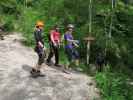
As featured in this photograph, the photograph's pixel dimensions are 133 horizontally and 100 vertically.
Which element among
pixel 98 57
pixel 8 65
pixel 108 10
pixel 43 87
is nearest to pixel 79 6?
pixel 108 10

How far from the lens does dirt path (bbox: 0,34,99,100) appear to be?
10844 mm

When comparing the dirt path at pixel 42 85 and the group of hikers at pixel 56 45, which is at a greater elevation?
the group of hikers at pixel 56 45

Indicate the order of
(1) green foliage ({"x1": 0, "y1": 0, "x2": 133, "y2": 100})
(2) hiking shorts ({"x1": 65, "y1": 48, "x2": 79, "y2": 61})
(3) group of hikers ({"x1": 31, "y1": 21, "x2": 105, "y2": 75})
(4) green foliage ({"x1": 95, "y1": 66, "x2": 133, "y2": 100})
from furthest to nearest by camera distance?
(1) green foliage ({"x1": 0, "y1": 0, "x2": 133, "y2": 100}), (2) hiking shorts ({"x1": 65, "y1": 48, "x2": 79, "y2": 61}), (3) group of hikers ({"x1": 31, "y1": 21, "x2": 105, "y2": 75}), (4) green foliage ({"x1": 95, "y1": 66, "x2": 133, "y2": 100})

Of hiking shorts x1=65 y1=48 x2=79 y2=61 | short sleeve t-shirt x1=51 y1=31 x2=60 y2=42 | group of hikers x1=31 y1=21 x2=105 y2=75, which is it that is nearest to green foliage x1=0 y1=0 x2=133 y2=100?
group of hikers x1=31 y1=21 x2=105 y2=75

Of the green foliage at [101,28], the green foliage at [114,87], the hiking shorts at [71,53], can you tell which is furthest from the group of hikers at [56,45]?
the green foliage at [114,87]

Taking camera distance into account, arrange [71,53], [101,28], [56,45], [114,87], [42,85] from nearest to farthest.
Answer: [42,85] → [114,87] → [71,53] → [56,45] → [101,28]

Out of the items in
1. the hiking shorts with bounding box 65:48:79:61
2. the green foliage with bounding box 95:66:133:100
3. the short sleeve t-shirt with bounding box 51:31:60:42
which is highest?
the short sleeve t-shirt with bounding box 51:31:60:42

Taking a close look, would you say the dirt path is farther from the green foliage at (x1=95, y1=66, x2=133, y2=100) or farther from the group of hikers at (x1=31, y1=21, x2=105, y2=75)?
the group of hikers at (x1=31, y1=21, x2=105, y2=75)

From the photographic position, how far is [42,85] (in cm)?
1137

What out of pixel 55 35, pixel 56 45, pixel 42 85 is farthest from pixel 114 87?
pixel 55 35

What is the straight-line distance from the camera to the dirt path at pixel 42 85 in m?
10.8

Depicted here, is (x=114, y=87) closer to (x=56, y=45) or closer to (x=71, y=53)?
(x=71, y=53)

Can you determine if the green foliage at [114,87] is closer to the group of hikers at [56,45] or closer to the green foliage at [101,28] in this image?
the green foliage at [101,28]

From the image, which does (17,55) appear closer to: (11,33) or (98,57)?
(98,57)
